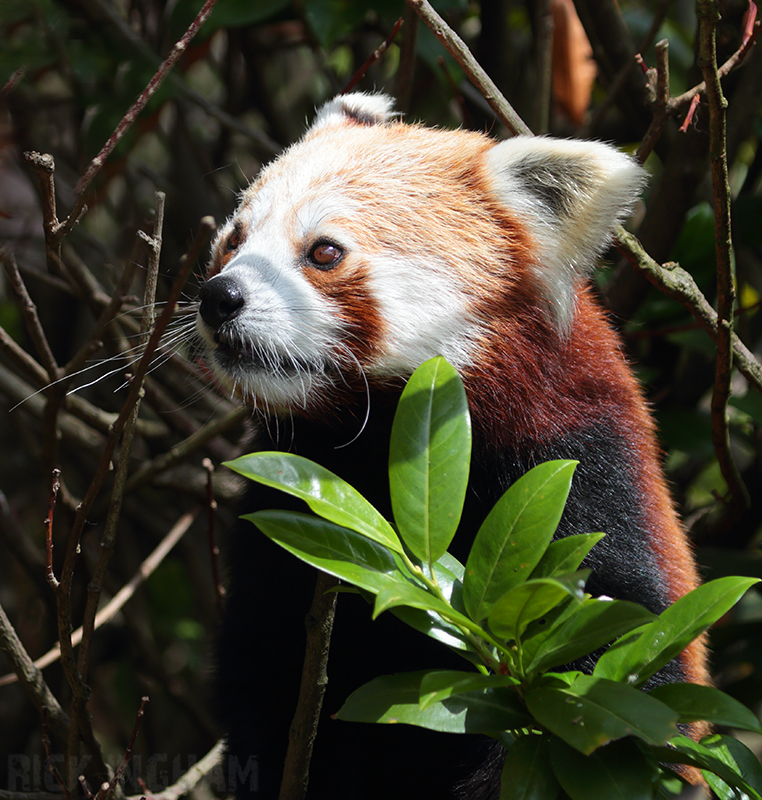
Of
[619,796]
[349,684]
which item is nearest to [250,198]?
[349,684]

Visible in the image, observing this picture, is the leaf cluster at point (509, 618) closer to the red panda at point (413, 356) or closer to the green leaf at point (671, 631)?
the green leaf at point (671, 631)

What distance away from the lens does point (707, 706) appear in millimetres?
1295

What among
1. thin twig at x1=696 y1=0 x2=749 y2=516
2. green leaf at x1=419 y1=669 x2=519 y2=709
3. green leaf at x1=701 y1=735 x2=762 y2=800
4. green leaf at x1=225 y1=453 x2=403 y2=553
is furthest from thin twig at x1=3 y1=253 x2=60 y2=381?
green leaf at x1=701 y1=735 x2=762 y2=800

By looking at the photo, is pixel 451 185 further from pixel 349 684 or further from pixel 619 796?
pixel 619 796

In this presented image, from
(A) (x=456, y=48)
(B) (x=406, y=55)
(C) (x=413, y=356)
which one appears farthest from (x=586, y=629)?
(B) (x=406, y=55)

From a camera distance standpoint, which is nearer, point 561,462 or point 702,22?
point 561,462

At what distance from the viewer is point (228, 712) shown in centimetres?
229

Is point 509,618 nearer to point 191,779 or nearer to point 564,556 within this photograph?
point 564,556

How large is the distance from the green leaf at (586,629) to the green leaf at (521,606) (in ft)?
0.15

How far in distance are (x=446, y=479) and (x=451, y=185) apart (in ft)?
→ 3.35

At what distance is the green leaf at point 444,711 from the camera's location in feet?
4.25

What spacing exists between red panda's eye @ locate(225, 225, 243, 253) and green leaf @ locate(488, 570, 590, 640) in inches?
49.0

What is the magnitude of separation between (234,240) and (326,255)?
34cm

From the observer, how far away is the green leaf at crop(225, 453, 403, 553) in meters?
1.29
